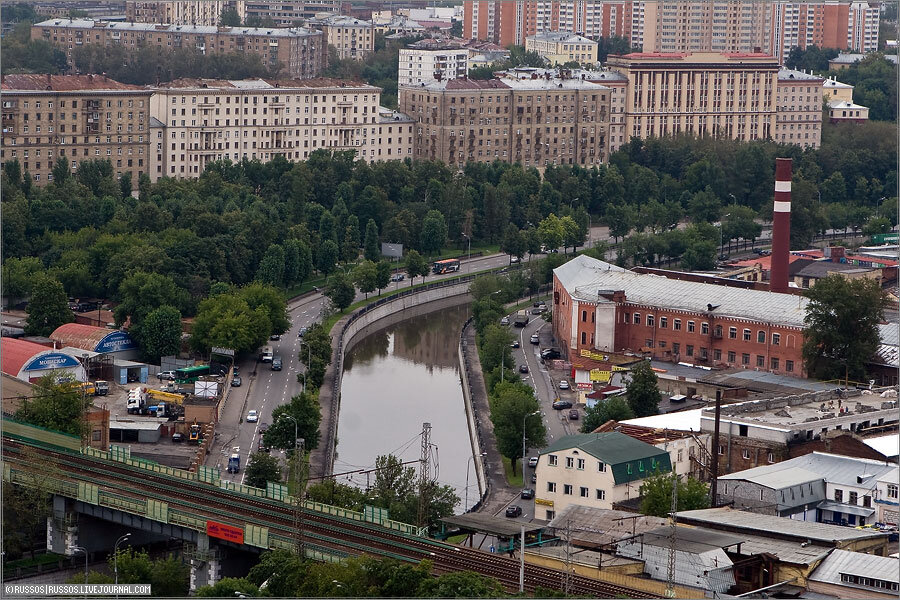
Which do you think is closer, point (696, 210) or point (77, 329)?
point (77, 329)

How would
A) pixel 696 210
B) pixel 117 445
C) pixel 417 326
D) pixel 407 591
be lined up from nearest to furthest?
pixel 407 591 → pixel 117 445 → pixel 417 326 → pixel 696 210

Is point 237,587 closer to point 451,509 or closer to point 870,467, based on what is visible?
point 451,509

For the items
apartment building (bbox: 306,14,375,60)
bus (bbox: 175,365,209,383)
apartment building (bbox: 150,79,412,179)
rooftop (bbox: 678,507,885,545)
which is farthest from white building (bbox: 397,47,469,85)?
rooftop (bbox: 678,507,885,545)

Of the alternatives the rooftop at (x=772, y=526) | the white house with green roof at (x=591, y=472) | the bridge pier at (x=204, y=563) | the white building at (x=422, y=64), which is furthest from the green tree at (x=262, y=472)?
the white building at (x=422, y=64)

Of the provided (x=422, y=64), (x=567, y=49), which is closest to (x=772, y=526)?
(x=422, y=64)

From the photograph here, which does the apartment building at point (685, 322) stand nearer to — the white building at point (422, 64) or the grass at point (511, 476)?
the grass at point (511, 476)

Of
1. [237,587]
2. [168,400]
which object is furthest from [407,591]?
[168,400]

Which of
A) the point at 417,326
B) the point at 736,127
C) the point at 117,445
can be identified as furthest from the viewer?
the point at 736,127
